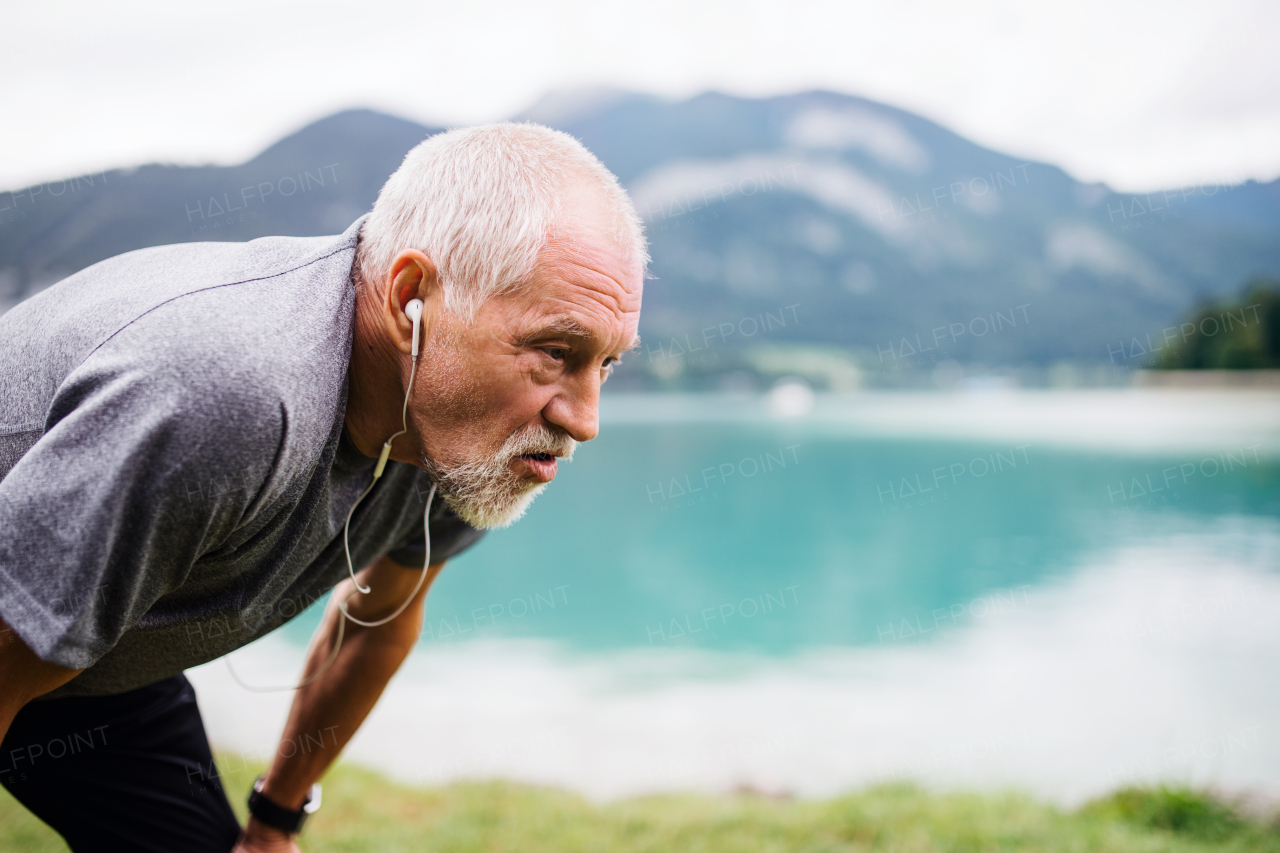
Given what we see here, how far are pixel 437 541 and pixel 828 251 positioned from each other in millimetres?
186365

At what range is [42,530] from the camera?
0.99 meters

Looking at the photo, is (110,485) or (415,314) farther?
(415,314)

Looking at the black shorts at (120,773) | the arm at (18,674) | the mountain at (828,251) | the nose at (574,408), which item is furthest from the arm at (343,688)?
the mountain at (828,251)

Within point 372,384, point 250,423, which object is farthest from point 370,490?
point 250,423

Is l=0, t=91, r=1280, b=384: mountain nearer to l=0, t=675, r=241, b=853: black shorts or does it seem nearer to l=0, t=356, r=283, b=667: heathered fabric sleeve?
l=0, t=675, r=241, b=853: black shorts

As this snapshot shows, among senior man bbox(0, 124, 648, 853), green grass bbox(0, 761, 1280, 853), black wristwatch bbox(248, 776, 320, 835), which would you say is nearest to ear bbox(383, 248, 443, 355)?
senior man bbox(0, 124, 648, 853)

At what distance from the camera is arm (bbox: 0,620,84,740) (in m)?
1.04

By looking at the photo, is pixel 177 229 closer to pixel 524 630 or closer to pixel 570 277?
pixel 524 630

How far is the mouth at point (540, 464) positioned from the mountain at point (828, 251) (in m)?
104

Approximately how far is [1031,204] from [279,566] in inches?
8607

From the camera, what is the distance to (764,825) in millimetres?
3244

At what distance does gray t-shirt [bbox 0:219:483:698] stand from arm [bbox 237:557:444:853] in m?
0.51

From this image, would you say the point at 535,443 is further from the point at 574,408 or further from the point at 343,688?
the point at 343,688

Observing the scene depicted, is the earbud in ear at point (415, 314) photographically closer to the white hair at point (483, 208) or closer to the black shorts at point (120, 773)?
the white hair at point (483, 208)
